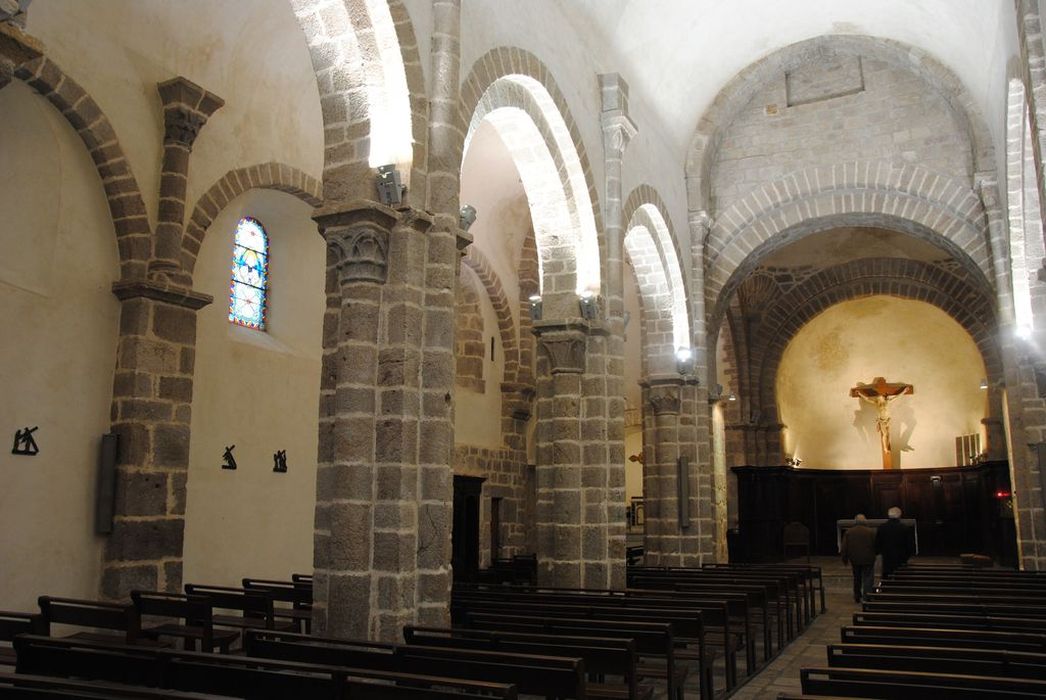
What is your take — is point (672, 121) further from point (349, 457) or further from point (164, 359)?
point (349, 457)

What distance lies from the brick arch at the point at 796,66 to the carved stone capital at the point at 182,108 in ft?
28.0

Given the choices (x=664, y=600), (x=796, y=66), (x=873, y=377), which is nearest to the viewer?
(x=664, y=600)

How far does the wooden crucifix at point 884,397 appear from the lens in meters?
22.8

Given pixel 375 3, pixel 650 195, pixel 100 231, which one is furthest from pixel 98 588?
pixel 650 195

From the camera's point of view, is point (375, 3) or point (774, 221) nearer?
point (375, 3)

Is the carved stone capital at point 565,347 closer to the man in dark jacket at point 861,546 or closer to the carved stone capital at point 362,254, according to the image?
the carved stone capital at point 362,254

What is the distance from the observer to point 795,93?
1611 centimetres

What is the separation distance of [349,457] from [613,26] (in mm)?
8195

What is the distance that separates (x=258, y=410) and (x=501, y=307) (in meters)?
6.53

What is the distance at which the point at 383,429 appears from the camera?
652cm

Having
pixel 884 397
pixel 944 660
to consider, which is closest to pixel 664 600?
pixel 944 660

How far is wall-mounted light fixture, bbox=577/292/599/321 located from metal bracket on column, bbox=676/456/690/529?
4.54 metres

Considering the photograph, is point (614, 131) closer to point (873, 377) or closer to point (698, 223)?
point (698, 223)

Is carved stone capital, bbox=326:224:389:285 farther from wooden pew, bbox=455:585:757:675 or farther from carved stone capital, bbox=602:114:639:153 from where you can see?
carved stone capital, bbox=602:114:639:153
